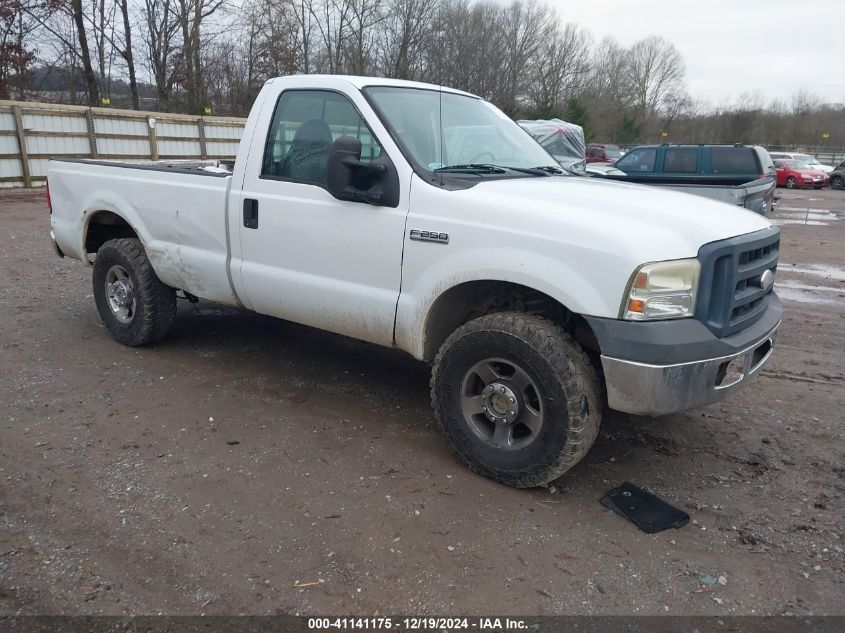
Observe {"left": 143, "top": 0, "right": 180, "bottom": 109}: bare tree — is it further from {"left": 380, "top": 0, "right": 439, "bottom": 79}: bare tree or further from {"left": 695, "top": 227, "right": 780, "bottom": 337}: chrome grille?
{"left": 695, "top": 227, "right": 780, "bottom": 337}: chrome grille

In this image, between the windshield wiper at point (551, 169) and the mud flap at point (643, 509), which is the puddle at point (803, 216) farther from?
the mud flap at point (643, 509)

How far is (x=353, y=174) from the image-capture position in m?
3.79

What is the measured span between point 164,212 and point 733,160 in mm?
13982

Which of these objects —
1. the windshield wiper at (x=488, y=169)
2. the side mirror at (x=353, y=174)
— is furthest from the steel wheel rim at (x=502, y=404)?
the windshield wiper at (x=488, y=169)

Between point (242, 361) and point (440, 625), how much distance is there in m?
3.36

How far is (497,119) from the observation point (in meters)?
4.81

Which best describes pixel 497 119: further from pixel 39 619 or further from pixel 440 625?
pixel 39 619

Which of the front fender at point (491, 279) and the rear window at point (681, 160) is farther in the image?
the rear window at point (681, 160)

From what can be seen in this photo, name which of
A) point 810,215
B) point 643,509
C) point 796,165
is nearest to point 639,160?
point 810,215

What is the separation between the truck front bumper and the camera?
303cm

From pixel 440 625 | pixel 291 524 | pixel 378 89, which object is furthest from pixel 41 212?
pixel 440 625

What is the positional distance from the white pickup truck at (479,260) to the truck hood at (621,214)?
0.01 m

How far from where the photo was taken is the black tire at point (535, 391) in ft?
10.7

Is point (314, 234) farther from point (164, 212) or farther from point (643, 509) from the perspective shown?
point (643, 509)
